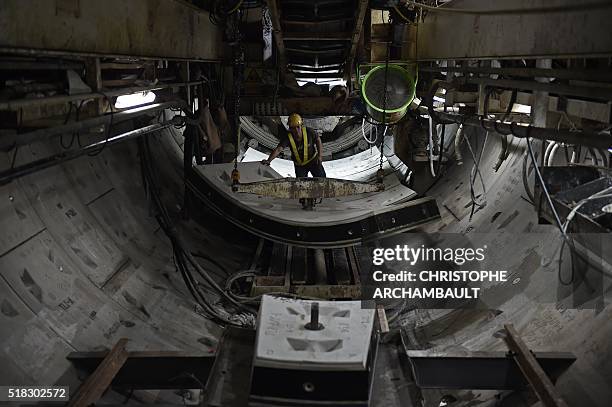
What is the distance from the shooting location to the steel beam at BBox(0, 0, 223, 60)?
263 cm

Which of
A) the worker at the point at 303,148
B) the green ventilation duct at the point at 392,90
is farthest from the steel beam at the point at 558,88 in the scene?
the worker at the point at 303,148

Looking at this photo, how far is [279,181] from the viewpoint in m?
6.27

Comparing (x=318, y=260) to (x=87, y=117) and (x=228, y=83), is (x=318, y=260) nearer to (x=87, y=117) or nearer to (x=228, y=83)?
(x=228, y=83)

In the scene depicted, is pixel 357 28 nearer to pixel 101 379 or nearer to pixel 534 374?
pixel 534 374

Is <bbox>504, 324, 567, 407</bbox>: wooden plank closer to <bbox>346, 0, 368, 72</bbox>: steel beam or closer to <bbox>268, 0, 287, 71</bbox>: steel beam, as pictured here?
<bbox>346, 0, 368, 72</bbox>: steel beam

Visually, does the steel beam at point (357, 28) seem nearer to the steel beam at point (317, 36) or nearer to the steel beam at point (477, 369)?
the steel beam at point (317, 36)

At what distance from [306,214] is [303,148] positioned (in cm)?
147

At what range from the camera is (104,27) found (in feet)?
11.4

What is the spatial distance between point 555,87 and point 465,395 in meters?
1.88

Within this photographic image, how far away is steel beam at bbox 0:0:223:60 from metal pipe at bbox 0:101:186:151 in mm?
393

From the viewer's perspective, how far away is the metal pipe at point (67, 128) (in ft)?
8.97

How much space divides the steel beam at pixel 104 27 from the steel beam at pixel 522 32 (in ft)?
7.41

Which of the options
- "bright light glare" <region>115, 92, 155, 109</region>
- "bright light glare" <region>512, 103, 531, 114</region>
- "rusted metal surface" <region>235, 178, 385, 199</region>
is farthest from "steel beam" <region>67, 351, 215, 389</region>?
"bright light glare" <region>512, 103, 531, 114</region>

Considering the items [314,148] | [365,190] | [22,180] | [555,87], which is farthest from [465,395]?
[314,148]
